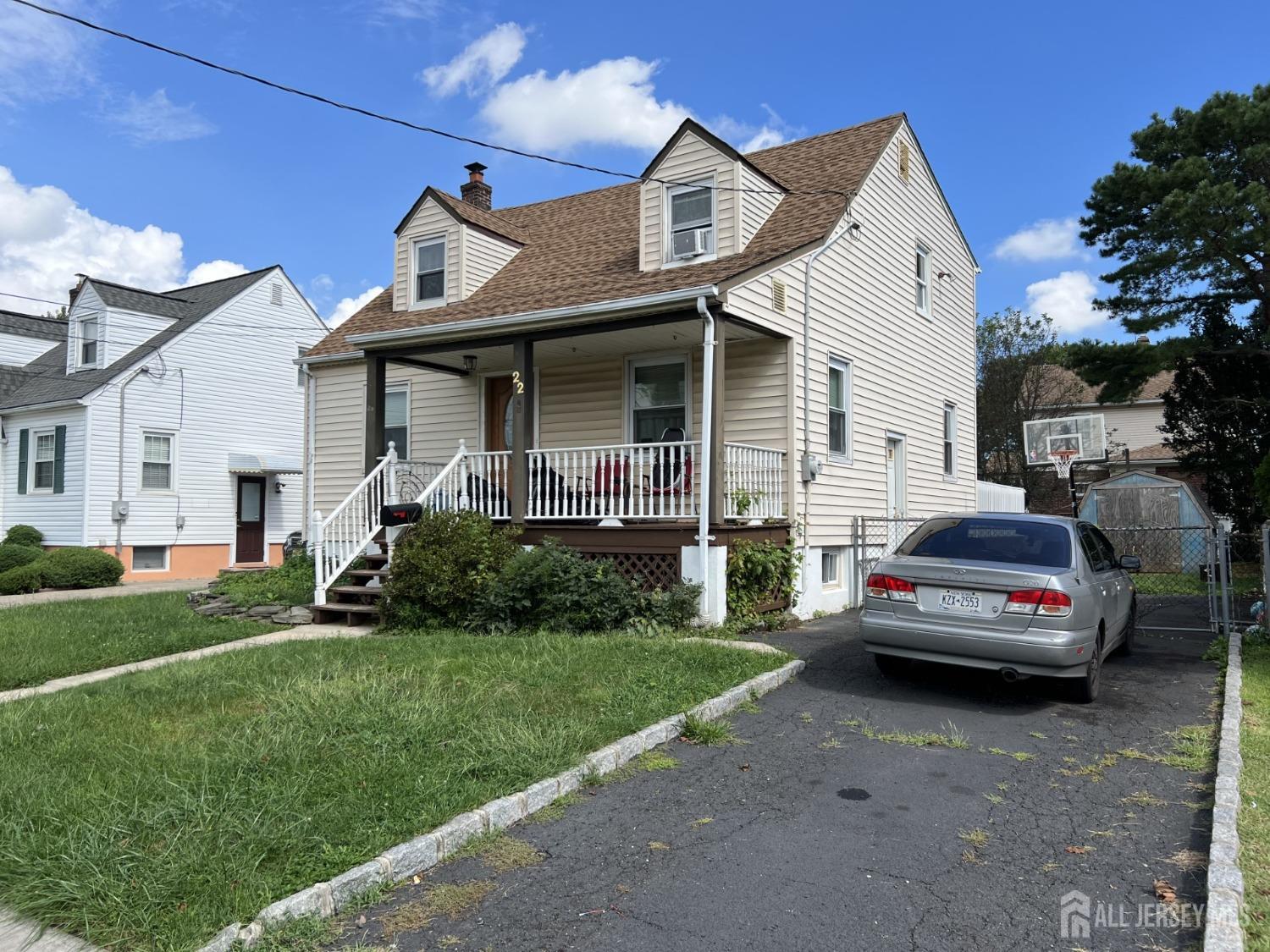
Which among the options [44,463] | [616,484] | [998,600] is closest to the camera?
[998,600]

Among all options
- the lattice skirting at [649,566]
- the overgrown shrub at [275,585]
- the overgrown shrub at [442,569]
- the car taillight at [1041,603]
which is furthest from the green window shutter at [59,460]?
the car taillight at [1041,603]

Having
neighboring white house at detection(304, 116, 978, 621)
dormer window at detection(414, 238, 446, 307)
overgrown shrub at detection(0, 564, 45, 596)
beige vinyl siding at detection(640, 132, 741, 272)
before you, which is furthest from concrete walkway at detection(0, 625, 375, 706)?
overgrown shrub at detection(0, 564, 45, 596)

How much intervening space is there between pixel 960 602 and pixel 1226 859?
3.26m

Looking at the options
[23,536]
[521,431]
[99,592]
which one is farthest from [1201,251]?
[23,536]

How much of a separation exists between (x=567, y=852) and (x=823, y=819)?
55.2 inches

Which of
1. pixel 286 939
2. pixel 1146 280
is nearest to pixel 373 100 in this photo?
pixel 286 939

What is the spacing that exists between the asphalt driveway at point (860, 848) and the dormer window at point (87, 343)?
23.4m

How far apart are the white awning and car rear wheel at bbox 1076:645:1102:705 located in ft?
72.2

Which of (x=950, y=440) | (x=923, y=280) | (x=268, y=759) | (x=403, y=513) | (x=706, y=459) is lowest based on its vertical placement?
(x=268, y=759)

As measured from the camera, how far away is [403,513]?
479 inches

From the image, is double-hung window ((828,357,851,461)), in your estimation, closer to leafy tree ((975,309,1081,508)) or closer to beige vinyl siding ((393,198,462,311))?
beige vinyl siding ((393,198,462,311))

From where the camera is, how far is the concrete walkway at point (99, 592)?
15695mm

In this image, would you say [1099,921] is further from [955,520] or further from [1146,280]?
[1146,280]

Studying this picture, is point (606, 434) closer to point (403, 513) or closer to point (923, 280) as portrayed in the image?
point (403, 513)
